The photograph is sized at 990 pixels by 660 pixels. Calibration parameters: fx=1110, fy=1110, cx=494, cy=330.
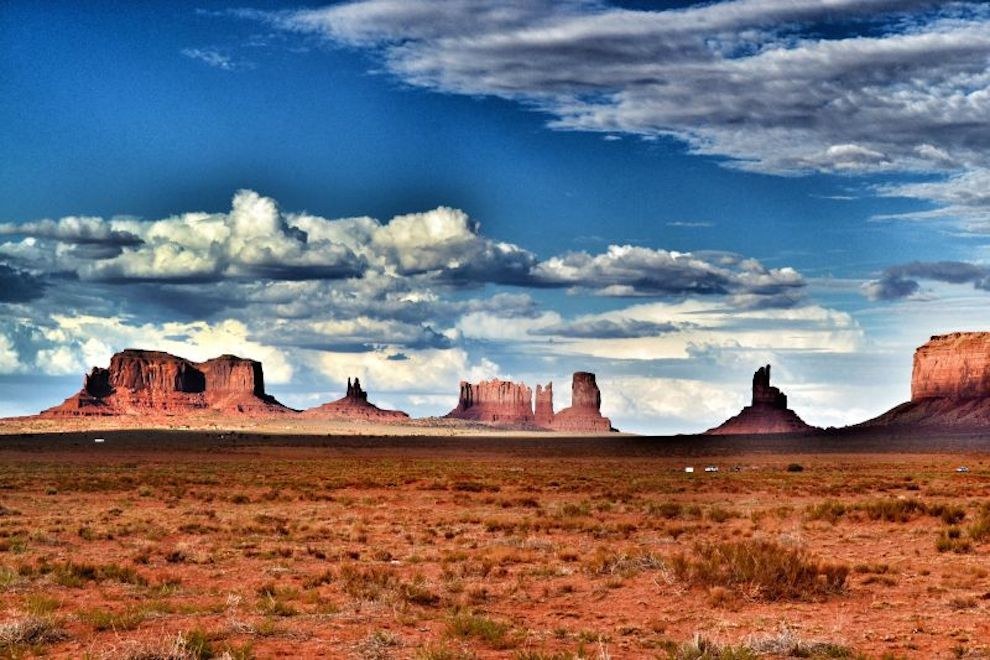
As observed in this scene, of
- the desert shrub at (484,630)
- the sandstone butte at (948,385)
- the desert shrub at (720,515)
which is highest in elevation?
the sandstone butte at (948,385)

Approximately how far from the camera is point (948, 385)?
16450cm

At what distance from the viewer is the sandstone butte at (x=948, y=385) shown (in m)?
154

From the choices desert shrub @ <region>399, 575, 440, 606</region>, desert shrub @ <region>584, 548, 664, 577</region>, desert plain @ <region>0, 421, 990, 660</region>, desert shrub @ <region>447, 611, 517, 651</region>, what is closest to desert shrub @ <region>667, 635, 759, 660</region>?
desert plain @ <region>0, 421, 990, 660</region>

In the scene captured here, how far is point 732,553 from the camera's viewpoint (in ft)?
60.1

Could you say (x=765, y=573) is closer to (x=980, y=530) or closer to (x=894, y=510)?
(x=980, y=530)

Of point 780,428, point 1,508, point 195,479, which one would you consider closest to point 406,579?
point 1,508

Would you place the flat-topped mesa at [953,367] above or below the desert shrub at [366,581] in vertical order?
above

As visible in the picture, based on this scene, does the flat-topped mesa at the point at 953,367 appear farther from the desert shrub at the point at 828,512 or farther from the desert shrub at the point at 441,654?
the desert shrub at the point at 441,654

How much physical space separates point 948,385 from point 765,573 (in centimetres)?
16035

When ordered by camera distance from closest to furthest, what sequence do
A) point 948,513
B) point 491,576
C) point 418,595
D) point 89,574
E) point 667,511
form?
point 418,595
point 89,574
point 491,576
point 948,513
point 667,511

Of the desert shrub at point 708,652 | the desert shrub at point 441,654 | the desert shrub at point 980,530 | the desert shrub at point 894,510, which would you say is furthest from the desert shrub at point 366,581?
the desert shrub at point 894,510

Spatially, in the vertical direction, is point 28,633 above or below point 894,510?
above

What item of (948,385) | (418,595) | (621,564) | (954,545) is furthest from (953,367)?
(418,595)

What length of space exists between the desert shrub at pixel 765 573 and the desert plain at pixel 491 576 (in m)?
0.03
